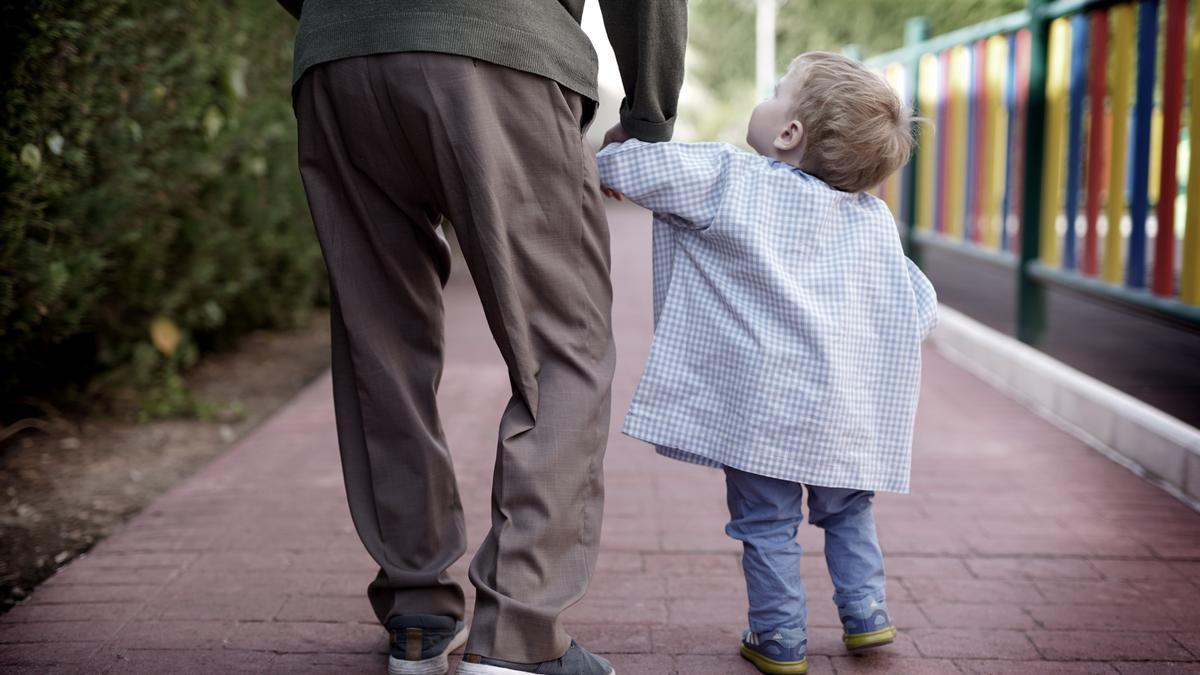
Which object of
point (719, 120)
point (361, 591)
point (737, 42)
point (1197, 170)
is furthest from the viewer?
point (737, 42)

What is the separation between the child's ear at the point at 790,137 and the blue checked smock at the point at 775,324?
1.7 inches

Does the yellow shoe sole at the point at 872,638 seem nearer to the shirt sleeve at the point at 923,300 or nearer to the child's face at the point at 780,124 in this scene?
the shirt sleeve at the point at 923,300

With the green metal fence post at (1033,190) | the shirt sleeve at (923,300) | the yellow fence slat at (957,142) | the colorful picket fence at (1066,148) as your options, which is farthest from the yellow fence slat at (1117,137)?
the shirt sleeve at (923,300)

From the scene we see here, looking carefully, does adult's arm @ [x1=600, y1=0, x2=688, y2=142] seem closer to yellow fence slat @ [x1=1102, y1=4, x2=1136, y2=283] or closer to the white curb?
the white curb

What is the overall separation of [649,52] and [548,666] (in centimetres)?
113

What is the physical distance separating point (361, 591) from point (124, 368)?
2.47 m

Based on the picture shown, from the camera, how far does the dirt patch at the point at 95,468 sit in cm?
351

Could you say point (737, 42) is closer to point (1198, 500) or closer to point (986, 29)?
point (986, 29)

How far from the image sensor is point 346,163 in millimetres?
2299

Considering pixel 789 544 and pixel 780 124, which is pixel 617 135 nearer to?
pixel 780 124

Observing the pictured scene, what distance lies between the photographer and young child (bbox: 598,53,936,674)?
2.41 metres

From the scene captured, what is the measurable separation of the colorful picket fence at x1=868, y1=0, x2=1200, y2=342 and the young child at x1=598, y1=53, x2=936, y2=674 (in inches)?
92.2

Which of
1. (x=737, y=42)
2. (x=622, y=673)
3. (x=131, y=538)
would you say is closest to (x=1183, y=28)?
(x=622, y=673)

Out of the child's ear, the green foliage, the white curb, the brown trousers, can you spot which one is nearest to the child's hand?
the brown trousers
